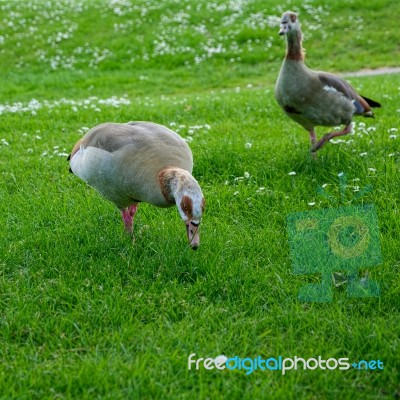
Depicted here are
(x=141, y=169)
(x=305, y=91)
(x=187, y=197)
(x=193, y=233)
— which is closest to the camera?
(x=187, y=197)

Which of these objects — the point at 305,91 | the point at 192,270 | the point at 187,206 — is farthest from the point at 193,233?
the point at 305,91

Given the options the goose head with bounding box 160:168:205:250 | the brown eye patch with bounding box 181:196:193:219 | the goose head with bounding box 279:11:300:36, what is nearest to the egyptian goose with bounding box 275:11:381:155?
the goose head with bounding box 279:11:300:36

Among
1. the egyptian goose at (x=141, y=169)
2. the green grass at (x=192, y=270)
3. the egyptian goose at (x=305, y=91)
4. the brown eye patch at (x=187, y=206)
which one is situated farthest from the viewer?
the egyptian goose at (x=305, y=91)

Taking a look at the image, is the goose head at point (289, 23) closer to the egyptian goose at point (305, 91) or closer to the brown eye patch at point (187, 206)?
the egyptian goose at point (305, 91)

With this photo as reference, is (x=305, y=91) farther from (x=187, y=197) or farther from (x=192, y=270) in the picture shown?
(x=187, y=197)

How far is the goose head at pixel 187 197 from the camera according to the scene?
13.6ft

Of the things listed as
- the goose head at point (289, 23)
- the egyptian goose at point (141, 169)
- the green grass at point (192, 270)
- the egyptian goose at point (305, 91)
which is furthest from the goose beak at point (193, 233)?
the goose head at point (289, 23)

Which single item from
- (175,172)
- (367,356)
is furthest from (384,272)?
(175,172)

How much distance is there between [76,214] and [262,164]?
2.38m

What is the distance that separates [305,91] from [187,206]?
3.34 metres

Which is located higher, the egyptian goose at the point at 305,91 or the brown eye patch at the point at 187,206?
the brown eye patch at the point at 187,206

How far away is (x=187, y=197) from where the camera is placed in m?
4.14

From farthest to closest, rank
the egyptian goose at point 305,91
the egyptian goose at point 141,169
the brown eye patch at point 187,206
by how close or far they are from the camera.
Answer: the egyptian goose at point 305,91 → the egyptian goose at point 141,169 → the brown eye patch at point 187,206

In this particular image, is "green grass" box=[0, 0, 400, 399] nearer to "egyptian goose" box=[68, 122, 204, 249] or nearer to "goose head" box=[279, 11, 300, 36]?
"egyptian goose" box=[68, 122, 204, 249]
